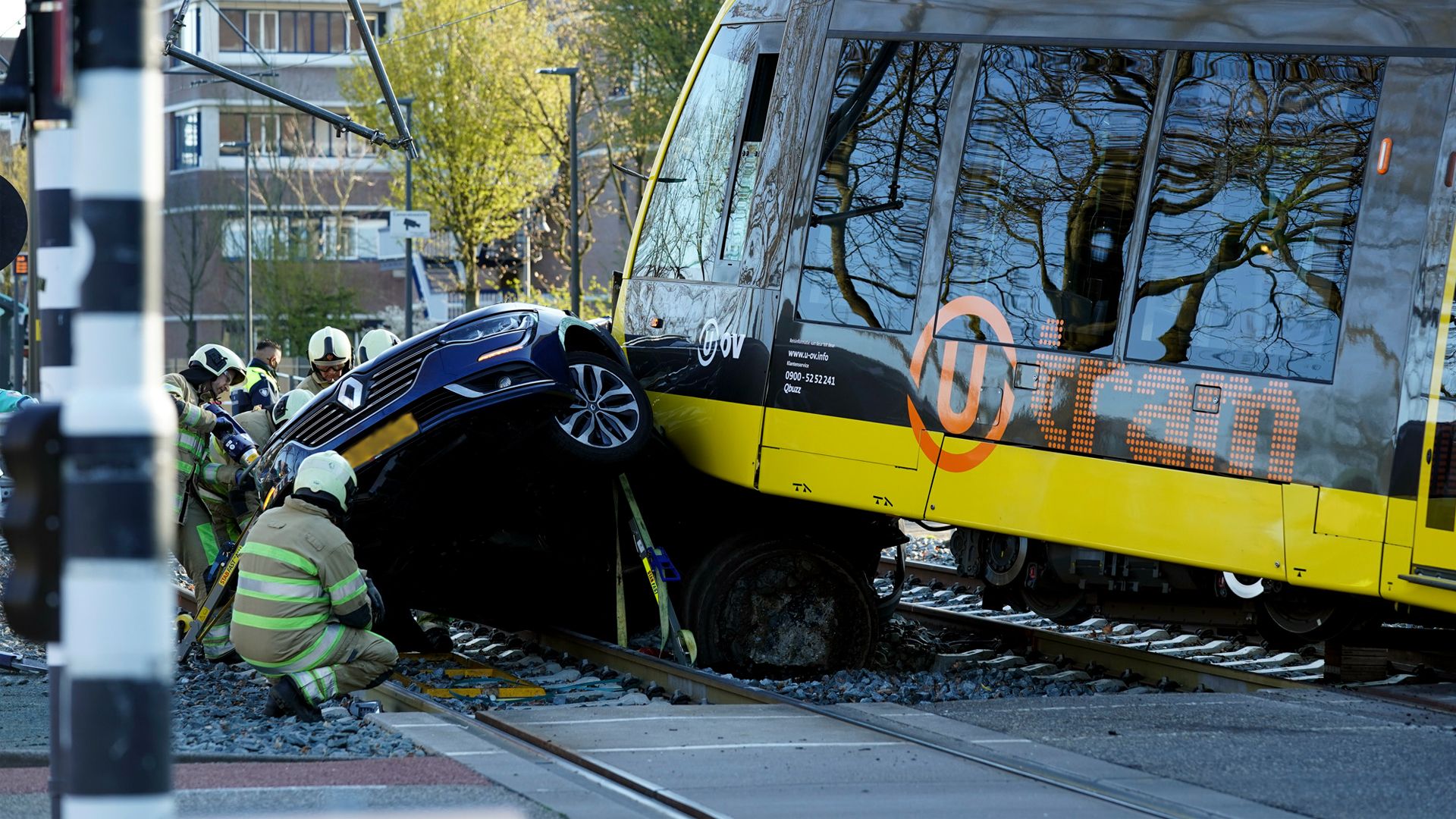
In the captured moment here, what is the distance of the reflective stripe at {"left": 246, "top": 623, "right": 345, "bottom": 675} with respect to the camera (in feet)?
26.8

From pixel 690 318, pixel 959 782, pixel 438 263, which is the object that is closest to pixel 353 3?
pixel 690 318

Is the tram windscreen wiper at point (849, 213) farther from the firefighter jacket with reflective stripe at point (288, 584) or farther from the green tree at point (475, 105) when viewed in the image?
the green tree at point (475, 105)

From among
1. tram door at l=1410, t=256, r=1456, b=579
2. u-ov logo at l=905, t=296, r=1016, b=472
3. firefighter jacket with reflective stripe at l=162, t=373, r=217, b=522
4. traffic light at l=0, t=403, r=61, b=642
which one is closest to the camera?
traffic light at l=0, t=403, r=61, b=642

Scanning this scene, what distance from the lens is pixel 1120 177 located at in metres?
8.28

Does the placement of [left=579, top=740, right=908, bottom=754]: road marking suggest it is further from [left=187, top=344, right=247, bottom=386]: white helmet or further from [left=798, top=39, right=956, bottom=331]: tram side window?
[left=187, top=344, right=247, bottom=386]: white helmet

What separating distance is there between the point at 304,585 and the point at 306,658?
1.06 feet

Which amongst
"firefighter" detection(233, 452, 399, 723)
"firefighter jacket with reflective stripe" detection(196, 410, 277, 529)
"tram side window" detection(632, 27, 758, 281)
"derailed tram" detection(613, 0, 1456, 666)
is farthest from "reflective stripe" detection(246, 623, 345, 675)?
"tram side window" detection(632, 27, 758, 281)

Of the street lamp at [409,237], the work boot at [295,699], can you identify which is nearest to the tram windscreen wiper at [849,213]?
the work boot at [295,699]

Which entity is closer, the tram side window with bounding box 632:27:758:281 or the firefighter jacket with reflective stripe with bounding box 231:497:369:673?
the firefighter jacket with reflective stripe with bounding box 231:497:369:673

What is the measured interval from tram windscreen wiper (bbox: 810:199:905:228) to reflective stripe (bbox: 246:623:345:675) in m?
3.00

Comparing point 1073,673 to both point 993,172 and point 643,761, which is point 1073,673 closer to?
point 993,172

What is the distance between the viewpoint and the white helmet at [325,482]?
8133 millimetres

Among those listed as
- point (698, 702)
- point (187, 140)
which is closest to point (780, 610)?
point (698, 702)

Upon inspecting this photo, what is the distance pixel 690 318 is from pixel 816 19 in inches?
66.7
